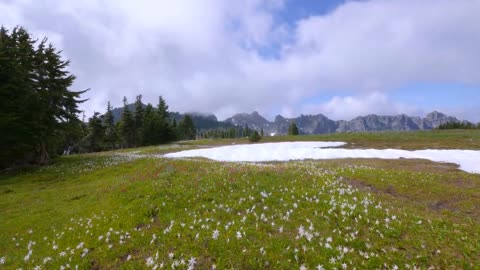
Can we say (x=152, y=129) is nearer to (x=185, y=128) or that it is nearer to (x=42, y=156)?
(x=185, y=128)

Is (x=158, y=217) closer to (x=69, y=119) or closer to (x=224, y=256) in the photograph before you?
(x=224, y=256)

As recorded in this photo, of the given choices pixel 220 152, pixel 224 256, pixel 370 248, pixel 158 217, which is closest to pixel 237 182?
pixel 158 217

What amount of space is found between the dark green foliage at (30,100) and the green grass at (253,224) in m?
18.8

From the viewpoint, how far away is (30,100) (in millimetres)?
35125

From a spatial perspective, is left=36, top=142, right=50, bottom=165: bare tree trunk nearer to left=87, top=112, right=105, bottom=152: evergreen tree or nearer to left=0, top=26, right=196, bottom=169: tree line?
left=0, top=26, right=196, bottom=169: tree line

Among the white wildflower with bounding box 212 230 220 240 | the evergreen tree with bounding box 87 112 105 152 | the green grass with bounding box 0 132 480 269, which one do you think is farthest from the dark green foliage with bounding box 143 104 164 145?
the white wildflower with bounding box 212 230 220 240

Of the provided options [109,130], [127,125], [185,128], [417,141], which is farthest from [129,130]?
[417,141]

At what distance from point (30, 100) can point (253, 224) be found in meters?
37.1

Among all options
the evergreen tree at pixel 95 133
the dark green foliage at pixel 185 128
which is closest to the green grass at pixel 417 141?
the dark green foliage at pixel 185 128

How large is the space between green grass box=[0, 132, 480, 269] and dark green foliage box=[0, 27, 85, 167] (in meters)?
18.8

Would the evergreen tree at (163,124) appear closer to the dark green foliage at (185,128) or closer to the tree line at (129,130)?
the tree line at (129,130)

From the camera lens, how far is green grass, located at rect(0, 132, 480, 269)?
8.99m

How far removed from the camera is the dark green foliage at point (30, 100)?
3325cm

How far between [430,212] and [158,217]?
41.6 ft
